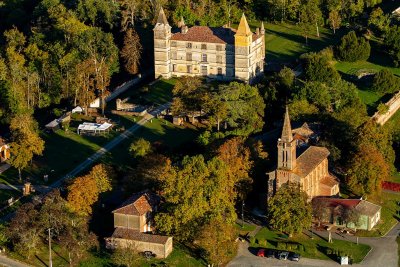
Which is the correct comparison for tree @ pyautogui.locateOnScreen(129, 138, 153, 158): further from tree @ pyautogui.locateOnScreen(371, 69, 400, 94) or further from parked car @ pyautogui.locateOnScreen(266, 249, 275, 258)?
tree @ pyautogui.locateOnScreen(371, 69, 400, 94)

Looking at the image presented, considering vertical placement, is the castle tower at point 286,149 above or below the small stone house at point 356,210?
above

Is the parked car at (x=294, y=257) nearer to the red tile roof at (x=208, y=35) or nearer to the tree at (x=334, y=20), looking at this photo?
the red tile roof at (x=208, y=35)

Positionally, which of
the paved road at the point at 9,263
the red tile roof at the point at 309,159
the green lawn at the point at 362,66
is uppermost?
the red tile roof at the point at 309,159

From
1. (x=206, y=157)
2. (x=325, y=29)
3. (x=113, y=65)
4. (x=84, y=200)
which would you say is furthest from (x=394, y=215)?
(x=325, y=29)

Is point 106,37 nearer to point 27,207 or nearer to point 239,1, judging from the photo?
point 239,1

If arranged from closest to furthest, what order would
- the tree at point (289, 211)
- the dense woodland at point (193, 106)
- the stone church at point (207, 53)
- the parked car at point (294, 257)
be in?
the parked car at point (294, 257)
the dense woodland at point (193, 106)
the tree at point (289, 211)
the stone church at point (207, 53)

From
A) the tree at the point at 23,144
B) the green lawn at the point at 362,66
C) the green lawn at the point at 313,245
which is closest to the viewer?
the green lawn at the point at 313,245

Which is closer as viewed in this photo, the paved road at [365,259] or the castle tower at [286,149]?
the paved road at [365,259]

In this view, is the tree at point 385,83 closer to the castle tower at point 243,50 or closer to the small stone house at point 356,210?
the castle tower at point 243,50

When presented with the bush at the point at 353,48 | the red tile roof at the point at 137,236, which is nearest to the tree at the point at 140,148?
the red tile roof at the point at 137,236

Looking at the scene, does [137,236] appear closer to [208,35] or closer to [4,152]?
[4,152]
